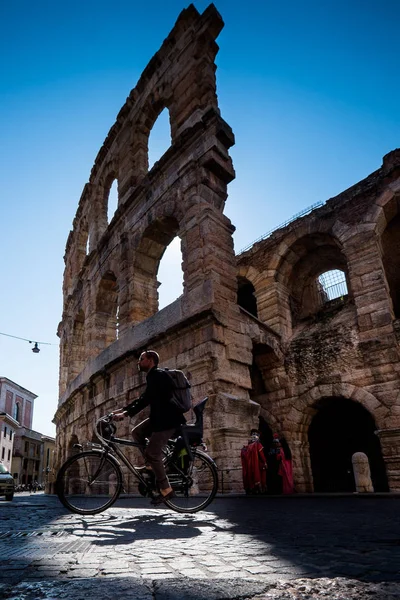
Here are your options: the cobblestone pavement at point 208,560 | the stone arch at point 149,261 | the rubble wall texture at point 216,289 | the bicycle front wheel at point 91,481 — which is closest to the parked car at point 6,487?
the rubble wall texture at point 216,289

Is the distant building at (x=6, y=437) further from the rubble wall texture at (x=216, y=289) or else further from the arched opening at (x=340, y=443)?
the arched opening at (x=340, y=443)

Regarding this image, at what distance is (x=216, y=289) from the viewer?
8117 mm

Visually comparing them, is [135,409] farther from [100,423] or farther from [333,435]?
[333,435]

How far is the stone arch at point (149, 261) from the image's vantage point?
11.1 meters

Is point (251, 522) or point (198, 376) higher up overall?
point (198, 376)

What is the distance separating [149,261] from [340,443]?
9.21 metres

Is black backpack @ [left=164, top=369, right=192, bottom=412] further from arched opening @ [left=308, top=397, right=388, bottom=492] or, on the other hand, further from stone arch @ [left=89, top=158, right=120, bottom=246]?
stone arch @ [left=89, top=158, right=120, bottom=246]

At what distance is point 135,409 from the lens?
4.14 metres

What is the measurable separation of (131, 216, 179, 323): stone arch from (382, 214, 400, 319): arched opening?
287 inches

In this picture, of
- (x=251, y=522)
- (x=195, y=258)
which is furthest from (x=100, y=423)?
(x=195, y=258)

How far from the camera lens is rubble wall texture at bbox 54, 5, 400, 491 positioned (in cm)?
812

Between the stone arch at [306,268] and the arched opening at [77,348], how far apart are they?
26.9 feet

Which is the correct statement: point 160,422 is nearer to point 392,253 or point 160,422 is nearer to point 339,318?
point 339,318

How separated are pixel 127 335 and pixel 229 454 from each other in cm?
448
